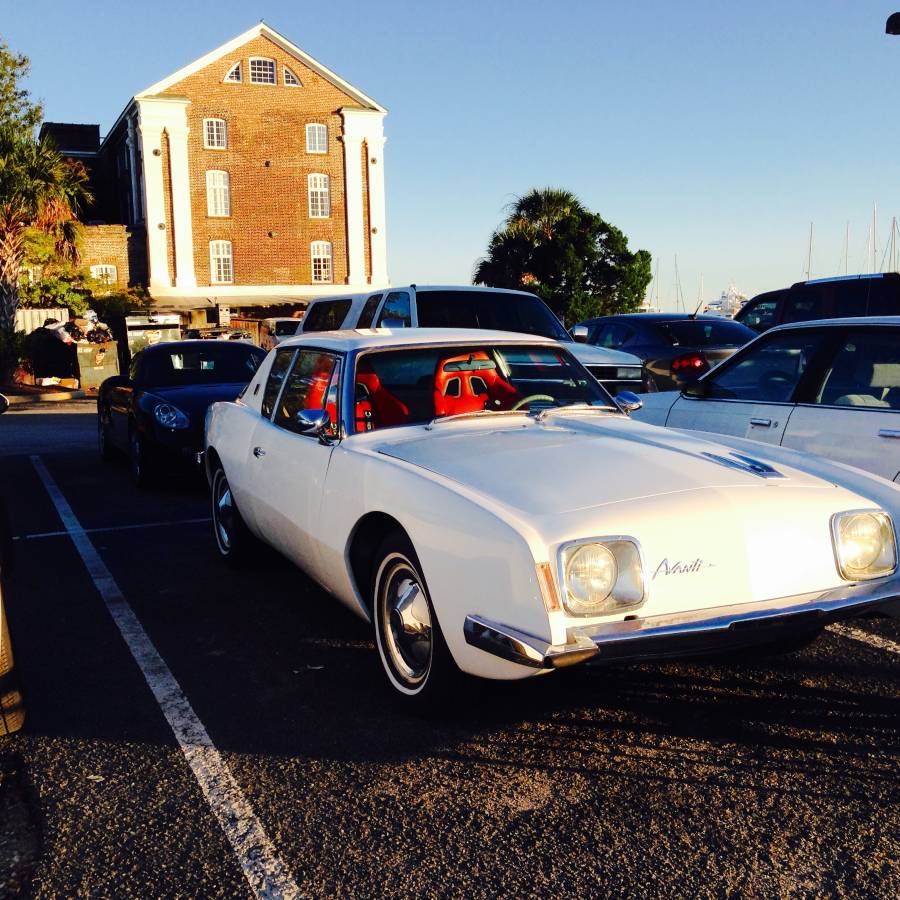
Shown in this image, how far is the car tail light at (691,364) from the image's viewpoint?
1175 centimetres

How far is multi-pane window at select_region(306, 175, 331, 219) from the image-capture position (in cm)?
4447

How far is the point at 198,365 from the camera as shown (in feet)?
35.9

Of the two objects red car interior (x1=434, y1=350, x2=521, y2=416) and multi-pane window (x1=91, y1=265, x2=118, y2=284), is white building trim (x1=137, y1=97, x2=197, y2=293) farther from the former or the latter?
red car interior (x1=434, y1=350, x2=521, y2=416)

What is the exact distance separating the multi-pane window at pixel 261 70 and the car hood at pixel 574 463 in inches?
1657

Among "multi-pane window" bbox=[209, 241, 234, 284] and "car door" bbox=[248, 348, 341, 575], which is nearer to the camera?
"car door" bbox=[248, 348, 341, 575]

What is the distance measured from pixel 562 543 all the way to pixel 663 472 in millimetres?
728

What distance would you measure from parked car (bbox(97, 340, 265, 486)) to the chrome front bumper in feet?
22.2

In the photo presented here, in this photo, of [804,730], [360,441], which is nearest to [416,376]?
[360,441]

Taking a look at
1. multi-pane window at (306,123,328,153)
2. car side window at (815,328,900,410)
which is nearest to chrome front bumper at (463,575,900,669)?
car side window at (815,328,900,410)

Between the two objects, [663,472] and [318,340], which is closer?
[663,472]

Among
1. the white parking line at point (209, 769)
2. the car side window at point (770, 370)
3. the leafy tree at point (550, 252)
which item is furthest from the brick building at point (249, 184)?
the white parking line at point (209, 769)

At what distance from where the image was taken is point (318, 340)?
5543mm

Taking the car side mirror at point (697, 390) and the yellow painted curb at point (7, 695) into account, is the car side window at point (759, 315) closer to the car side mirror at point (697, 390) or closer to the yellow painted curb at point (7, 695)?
the car side mirror at point (697, 390)

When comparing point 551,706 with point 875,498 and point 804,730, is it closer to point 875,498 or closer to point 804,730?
point 804,730
